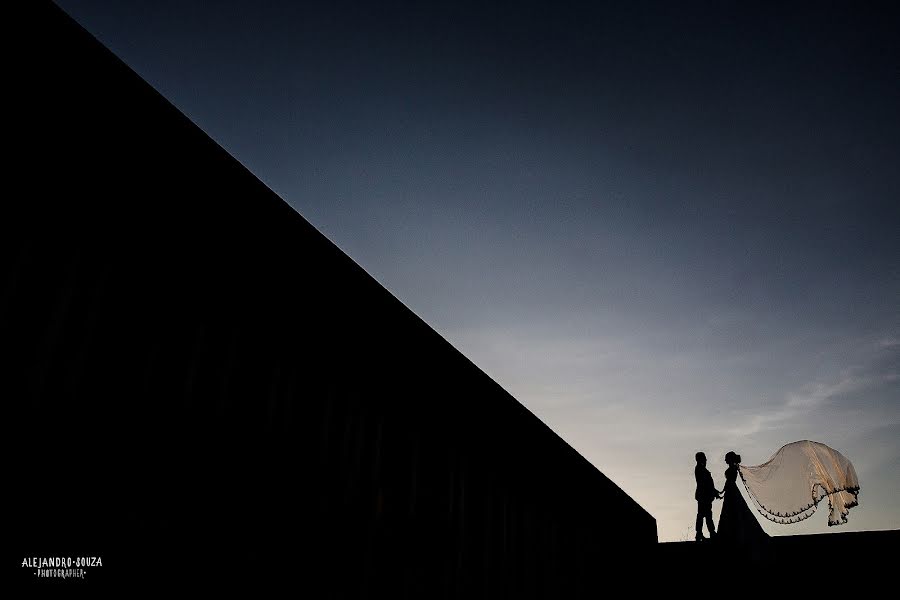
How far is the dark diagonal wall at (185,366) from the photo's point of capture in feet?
5.95

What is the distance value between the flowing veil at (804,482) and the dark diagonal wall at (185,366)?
5.83 metres

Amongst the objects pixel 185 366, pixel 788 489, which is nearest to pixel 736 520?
pixel 788 489

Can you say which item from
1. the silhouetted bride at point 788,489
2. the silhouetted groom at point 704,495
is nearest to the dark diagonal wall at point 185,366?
the silhouetted bride at point 788,489

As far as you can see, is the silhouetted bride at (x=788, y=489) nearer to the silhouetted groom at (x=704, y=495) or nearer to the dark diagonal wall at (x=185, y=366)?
the silhouetted groom at (x=704, y=495)

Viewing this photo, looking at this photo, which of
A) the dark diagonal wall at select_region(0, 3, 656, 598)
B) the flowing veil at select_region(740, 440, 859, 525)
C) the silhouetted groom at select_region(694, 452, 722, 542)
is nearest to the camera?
the dark diagonal wall at select_region(0, 3, 656, 598)

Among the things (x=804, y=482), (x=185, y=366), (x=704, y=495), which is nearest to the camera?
(x=185, y=366)

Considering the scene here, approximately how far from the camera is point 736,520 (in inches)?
305

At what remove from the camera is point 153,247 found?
222cm

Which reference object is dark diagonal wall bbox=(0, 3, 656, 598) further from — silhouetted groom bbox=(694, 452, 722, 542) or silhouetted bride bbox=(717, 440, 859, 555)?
silhouetted groom bbox=(694, 452, 722, 542)

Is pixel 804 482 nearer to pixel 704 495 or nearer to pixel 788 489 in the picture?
pixel 788 489

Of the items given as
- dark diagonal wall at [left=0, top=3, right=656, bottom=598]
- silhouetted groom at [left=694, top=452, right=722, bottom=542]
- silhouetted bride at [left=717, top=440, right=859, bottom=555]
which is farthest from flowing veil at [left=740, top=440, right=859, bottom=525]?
dark diagonal wall at [left=0, top=3, right=656, bottom=598]

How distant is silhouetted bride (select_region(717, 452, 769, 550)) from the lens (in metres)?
7.51

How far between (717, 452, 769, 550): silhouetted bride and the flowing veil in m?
0.23

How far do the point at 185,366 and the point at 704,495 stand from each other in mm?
9037
